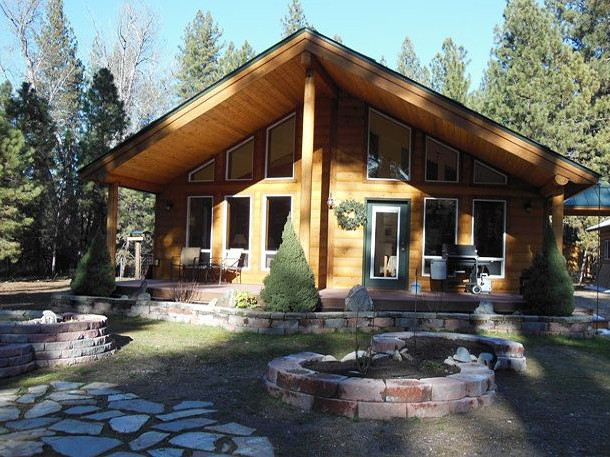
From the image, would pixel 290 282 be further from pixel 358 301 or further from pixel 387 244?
pixel 387 244

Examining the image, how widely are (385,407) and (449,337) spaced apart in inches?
97.1

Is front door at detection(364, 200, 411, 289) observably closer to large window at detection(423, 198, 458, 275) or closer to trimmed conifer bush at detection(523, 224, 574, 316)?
large window at detection(423, 198, 458, 275)

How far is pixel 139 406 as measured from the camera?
13.2 ft

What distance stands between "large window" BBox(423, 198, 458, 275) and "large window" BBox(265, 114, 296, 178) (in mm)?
2937

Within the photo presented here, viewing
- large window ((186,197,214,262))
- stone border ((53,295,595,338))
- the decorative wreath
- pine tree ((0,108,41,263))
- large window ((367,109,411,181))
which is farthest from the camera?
pine tree ((0,108,41,263))

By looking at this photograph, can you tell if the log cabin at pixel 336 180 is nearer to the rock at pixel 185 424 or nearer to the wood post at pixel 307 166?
the wood post at pixel 307 166

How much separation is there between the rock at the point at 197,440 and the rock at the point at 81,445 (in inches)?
13.5

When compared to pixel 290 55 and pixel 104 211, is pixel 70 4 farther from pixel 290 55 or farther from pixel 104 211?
pixel 290 55

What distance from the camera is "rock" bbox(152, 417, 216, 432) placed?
353 centimetres

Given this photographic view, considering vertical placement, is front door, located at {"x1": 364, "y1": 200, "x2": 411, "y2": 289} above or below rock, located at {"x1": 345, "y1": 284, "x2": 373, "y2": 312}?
above

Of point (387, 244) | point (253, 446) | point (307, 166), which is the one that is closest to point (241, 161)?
point (307, 166)

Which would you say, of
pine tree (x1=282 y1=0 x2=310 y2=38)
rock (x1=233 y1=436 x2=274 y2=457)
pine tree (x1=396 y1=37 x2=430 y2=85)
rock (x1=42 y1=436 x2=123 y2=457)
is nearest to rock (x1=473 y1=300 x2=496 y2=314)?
rock (x1=233 y1=436 x2=274 y2=457)

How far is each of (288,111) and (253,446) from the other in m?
9.01

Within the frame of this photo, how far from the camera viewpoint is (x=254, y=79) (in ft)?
30.8
